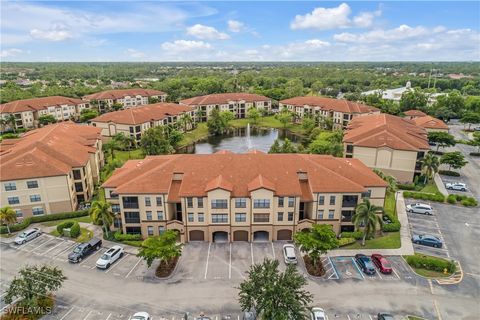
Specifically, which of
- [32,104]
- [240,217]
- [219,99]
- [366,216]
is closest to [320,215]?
[366,216]

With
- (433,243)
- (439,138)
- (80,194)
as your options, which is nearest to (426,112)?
(439,138)

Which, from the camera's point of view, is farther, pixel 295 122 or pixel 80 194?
pixel 295 122

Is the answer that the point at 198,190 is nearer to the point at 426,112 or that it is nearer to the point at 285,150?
the point at 285,150

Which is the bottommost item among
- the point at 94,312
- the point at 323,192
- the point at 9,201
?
the point at 94,312

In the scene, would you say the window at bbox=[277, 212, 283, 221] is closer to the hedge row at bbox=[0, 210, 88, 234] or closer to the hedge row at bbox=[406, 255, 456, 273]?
the hedge row at bbox=[406, 255, 456, 273]

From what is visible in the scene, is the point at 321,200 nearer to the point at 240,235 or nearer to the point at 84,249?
the point at 240,235

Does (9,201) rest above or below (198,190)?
below
